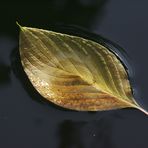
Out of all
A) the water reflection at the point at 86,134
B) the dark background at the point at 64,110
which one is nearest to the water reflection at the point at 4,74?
the dark background at the point at 64,110

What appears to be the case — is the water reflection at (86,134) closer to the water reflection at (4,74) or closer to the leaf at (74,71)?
the leaf at (74,71)

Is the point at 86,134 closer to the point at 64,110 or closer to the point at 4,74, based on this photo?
the point at 64,110

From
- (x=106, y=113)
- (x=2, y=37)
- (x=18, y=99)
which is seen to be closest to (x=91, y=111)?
(x=106, y=113)

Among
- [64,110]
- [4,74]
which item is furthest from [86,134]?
[4,74]

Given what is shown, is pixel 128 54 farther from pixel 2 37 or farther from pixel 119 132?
pixel 2 37

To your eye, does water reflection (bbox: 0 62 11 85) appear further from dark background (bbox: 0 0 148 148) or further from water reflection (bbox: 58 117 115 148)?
water reflection (bbox: 58 117 115 148)
